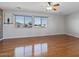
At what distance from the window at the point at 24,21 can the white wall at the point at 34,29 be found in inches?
12.4

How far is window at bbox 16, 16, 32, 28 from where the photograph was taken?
8.43 metres

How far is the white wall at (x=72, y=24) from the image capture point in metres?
9.02

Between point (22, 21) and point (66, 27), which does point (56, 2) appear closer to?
point (22, 21)

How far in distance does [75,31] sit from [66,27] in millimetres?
1557

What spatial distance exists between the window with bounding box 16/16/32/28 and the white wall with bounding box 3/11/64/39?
0.31m

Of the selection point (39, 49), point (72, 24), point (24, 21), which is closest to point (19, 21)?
point (24, 21)

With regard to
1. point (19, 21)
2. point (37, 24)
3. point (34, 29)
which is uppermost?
point (19, 21)

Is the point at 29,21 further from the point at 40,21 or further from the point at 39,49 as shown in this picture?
the point at 39,49

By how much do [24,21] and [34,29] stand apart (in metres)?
1.12

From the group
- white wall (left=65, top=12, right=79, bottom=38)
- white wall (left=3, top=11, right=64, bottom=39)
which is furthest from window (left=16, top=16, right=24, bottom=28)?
white wall (left=65, top=12, right=79, bottom=38)

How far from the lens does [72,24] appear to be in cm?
968

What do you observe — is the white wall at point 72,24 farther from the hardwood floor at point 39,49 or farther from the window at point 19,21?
the window at point 19,21

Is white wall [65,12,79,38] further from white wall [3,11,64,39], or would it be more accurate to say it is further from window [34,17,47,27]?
window [34,17,47,27]

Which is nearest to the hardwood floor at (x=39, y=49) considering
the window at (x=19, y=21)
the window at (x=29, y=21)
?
the window at (x=19, y=21)
